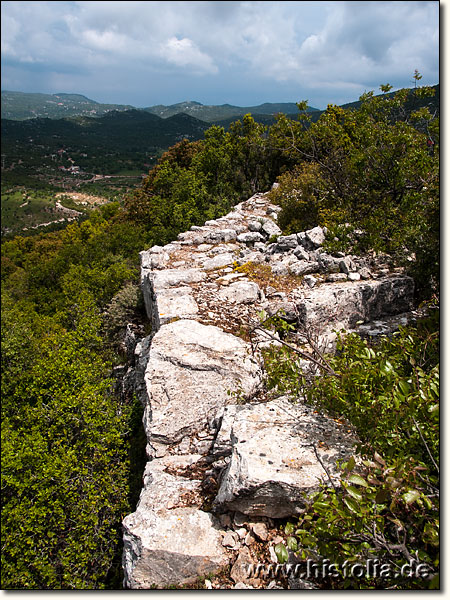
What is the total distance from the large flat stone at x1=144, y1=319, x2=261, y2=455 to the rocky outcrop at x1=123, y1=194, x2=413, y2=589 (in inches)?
0.9

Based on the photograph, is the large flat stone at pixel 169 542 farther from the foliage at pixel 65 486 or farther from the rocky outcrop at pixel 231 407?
the foliage at pixel 65 486

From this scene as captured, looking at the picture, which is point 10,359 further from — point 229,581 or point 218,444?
point 229,581

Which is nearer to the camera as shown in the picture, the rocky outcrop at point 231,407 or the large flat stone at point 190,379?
the rocky outcrop at point 231,407

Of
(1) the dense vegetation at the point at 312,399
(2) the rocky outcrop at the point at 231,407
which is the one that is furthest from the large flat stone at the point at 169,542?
(1) the dense vegetation at the point at 312,399

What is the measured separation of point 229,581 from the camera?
166 inches

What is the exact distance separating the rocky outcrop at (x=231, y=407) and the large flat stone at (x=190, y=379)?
2 cm

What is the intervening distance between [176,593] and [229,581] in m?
1.30

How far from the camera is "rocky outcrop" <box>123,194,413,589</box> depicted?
4.41 m

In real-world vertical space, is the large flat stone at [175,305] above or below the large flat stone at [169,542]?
above

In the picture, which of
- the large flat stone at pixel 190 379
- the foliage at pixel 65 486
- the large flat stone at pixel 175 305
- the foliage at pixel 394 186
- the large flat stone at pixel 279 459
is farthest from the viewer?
the large flat stone at pixel 175 305

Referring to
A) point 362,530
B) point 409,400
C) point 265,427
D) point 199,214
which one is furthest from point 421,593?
point 199,214

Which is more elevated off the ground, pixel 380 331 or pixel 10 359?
pixel 380 331

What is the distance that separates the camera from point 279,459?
15.0 ft

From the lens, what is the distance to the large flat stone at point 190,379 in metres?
6.43
